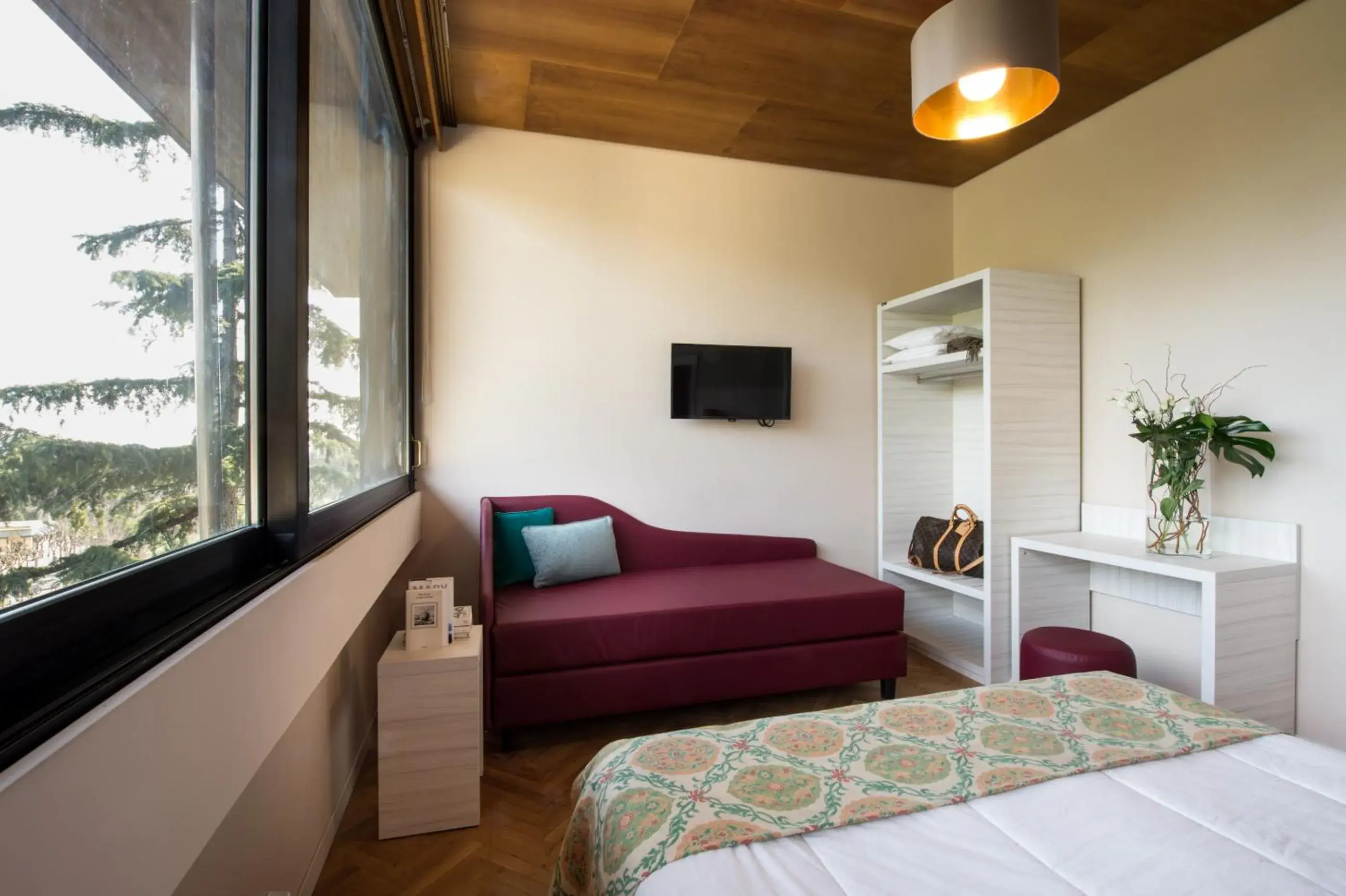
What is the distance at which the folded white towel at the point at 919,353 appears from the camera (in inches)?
123

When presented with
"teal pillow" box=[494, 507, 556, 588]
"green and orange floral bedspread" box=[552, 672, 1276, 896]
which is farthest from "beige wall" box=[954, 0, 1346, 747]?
"teal pillow" box=[494, 507, 556, 588]

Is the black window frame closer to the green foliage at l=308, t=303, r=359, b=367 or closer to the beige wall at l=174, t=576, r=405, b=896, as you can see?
the green foliage at l=308, t=303, r=359, b=367

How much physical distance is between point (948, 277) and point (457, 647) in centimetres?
352

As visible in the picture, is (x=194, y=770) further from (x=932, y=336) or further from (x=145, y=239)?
(x=932, y=336)

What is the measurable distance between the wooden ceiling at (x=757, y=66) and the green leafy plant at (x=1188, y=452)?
4.46 feet

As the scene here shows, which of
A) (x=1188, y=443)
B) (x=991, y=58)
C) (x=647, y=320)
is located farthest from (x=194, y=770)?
(x=1188, y=443)

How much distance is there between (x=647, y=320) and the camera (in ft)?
10.8

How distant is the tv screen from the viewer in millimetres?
3268

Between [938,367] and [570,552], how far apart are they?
2.17m

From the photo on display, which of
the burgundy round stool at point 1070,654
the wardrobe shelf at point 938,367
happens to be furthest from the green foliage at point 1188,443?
the wardrobe shelf at point 938,367

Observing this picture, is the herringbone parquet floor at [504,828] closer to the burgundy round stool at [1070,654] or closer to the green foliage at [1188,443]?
the burgundy round stool at [1070,654]

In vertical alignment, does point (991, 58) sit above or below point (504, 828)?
above

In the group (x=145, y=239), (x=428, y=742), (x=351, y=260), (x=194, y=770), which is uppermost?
(x=351, y=260)

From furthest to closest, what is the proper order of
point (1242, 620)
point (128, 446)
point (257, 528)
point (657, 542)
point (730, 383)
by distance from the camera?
point (730, 383) < point (657, 542) < point (1242, 620) < point (257, 528) < point (128, 446)
